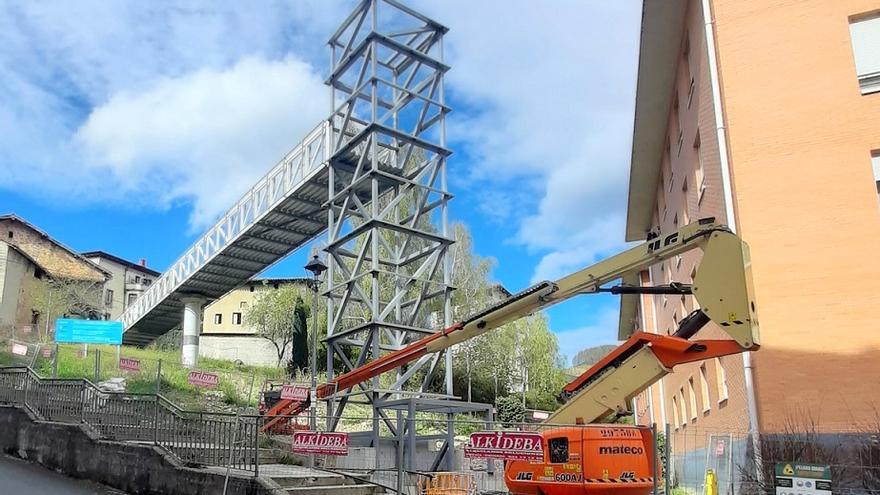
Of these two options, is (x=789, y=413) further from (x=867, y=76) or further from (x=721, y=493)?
(x=867, y=76)

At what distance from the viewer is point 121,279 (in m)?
79.6

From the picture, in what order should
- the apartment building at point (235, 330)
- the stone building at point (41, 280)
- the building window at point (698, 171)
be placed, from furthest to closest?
the apartment building at point (235, 330) < the stone building at point (41, 280) < the building window at point (698, 171)

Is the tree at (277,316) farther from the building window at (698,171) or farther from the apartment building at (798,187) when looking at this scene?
the apartment building at (798,187)

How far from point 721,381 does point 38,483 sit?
15.2 metres

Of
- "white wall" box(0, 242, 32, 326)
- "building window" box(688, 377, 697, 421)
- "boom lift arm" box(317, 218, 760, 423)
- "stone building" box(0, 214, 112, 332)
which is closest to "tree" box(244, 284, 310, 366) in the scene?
"stone building" box(0, 214, 112, 332)

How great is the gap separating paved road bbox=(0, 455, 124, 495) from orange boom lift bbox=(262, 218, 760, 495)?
8.36 m

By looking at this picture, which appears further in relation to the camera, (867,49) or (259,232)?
(259,232)

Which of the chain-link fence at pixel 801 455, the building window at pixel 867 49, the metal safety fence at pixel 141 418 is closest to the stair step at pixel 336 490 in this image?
the metal safety fence at pixel 141 418

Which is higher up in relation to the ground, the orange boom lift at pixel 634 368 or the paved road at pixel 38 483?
the orange boom lift at pixel 634 368

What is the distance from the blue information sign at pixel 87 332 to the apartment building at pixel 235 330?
1432 inches

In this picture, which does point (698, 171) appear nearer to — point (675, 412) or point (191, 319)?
point (675, 412)

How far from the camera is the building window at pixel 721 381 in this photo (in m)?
16.7

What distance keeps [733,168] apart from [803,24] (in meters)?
3.48

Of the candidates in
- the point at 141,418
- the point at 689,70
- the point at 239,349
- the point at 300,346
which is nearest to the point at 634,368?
the point at 141,418
